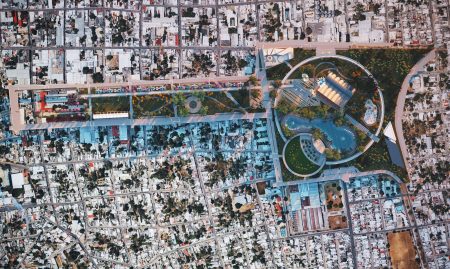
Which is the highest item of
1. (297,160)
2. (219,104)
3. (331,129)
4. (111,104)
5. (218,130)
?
(111,104)

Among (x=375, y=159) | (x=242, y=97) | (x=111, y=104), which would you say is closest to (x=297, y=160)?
(x=375, y=159)

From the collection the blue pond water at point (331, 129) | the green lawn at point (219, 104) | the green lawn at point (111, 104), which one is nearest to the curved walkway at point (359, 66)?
the blue pond water at point (331, 129)

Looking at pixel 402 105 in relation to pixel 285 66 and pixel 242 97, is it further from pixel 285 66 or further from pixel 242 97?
pixel 242 97

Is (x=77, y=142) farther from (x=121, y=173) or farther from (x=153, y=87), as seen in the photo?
(x=153, y=87)

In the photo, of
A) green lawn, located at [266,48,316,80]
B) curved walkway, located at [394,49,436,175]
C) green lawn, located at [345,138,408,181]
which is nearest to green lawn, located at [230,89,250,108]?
green lawn, located at [266,48,316,80]

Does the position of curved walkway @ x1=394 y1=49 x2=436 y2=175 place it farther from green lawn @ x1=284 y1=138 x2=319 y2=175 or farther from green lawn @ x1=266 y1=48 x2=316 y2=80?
green lawn @ x1=266 y1=48 x2=316 y2=80

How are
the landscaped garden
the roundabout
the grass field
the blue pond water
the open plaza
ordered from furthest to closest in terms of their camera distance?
the grass field, the blue pond water, the roundabout, the open plaza, the landscaped garden

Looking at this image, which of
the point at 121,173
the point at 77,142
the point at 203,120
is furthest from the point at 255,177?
the point at 77,142

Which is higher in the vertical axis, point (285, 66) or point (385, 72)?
point (285, 66)
